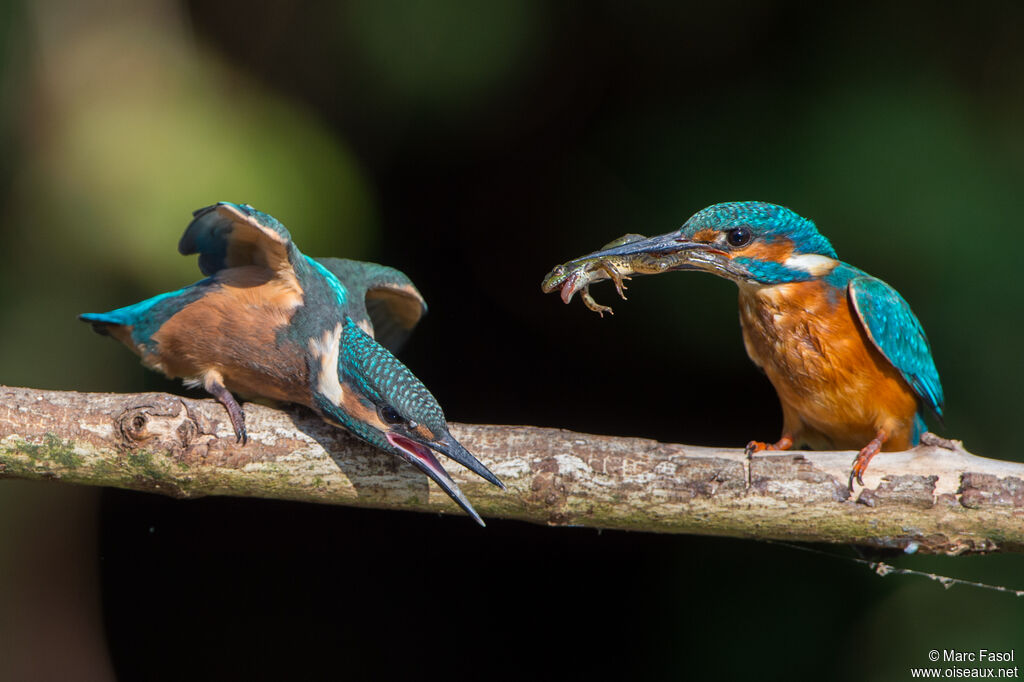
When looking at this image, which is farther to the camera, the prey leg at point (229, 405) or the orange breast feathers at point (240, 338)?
the orange breast feathers at point (240, 338)

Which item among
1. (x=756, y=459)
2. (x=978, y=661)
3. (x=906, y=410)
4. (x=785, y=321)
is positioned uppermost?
(x=785, y=321)

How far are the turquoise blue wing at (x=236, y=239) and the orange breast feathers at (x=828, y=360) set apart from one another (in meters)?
1.31

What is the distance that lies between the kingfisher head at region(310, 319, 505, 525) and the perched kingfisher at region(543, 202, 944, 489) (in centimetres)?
46

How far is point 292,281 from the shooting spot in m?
2.36

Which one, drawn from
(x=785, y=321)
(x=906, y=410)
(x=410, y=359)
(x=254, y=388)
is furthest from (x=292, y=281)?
(x=906, y=410)

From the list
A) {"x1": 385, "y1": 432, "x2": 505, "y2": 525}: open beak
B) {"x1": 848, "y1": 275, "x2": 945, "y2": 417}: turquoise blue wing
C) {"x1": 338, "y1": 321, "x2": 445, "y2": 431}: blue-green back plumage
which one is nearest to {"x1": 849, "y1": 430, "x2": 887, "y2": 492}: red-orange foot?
{"x1": 848, "y1": 275, "x2": 945, "y2": 417}: turquoise blue wing

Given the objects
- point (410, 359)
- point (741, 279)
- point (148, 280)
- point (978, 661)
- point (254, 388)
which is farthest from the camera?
point (410, 359)

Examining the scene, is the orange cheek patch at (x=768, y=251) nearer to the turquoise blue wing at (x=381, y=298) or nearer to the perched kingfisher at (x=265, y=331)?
the perched kingfisher at (x=265, y=331)

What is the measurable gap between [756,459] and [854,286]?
2.01ft

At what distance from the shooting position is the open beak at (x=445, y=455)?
185cm

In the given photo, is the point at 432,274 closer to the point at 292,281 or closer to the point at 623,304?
the point at 623,304

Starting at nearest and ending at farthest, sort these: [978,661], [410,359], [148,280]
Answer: [978,661], [148,280], [410,359]

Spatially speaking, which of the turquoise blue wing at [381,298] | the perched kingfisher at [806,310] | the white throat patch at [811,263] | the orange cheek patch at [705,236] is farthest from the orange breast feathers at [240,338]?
the white throat patch at [811,263]

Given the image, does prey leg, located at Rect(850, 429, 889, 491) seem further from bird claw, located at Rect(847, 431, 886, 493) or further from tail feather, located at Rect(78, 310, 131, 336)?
tail feather, located at Rect(78, 310, 131, 336)
